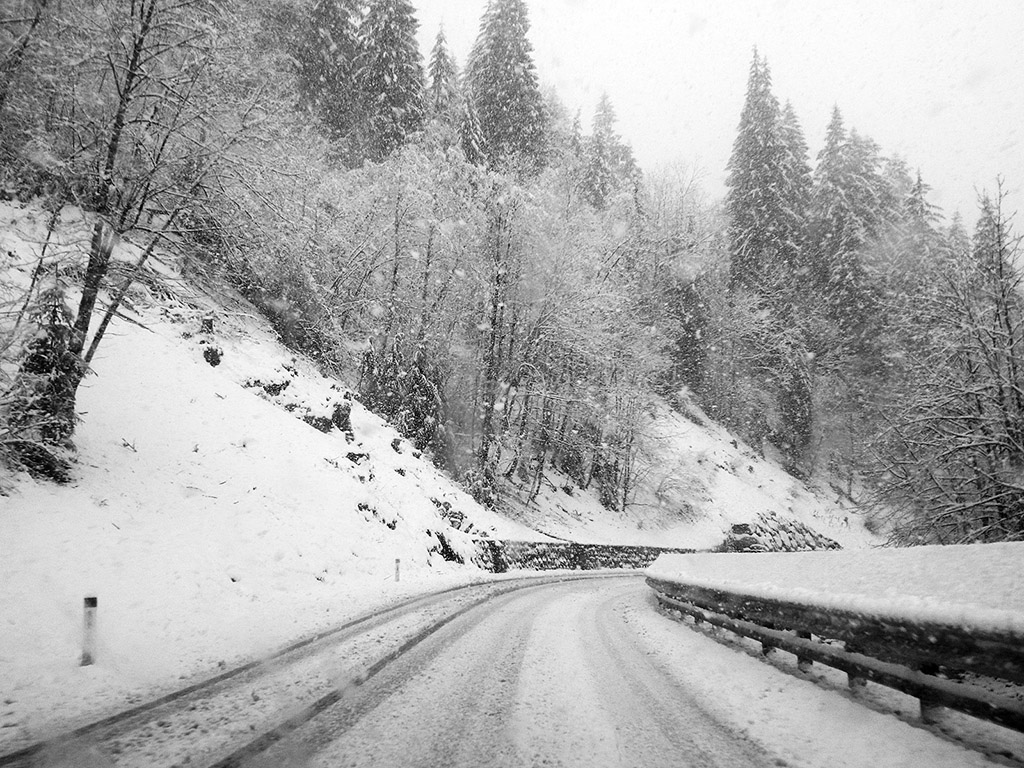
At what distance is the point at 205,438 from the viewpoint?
1281 cm

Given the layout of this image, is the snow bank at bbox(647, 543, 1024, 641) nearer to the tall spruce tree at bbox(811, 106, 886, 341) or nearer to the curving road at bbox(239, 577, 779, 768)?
the curving road at bbox(239, 577, 779, 768)

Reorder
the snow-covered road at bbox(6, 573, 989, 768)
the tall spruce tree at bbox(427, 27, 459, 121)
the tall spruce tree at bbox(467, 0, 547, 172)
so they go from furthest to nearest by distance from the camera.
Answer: the tall spruce tree at bbox(427, 27, 459, 121), the tall spruce tree at bbox(467, 0, 547, 172), the snow-covered road at bbox(6, 573, 989, 768)

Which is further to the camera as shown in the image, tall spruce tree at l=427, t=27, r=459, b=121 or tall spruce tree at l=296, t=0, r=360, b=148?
tall spruce tree at l=427, t=27, r=459, b=121

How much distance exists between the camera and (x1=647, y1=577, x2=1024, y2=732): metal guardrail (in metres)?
3.17

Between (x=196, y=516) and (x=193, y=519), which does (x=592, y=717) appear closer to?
(x=193, y=519)

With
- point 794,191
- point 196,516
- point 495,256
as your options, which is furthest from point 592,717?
point 794,191

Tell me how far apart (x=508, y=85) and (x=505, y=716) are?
35.3 m

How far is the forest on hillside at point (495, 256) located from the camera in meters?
9.46

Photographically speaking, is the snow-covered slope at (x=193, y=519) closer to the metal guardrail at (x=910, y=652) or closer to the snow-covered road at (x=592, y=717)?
the snow-covered road at (x=592, y=717)

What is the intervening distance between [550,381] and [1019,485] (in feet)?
64.0

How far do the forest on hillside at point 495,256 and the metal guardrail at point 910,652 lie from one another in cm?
726

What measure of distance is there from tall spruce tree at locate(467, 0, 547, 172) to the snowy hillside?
19958 millimetres

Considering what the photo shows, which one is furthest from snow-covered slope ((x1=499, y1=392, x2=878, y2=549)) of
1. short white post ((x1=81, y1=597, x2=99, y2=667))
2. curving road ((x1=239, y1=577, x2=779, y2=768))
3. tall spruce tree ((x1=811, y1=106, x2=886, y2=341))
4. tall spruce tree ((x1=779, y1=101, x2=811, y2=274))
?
short white post ((x1=81, y1=597, x2=99, y2=667))

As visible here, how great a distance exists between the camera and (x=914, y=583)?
14.7ft
